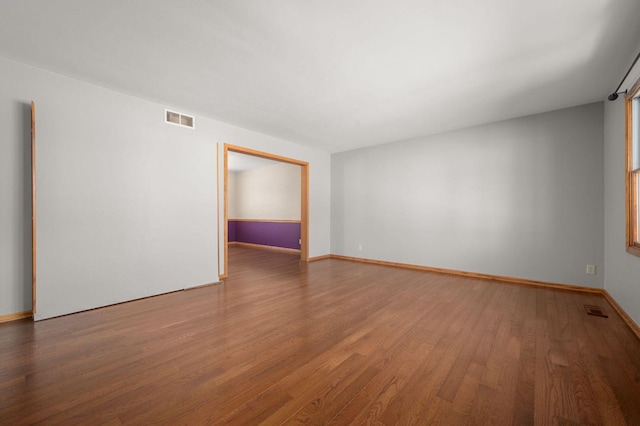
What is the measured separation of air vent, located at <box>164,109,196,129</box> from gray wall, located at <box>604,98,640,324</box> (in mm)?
5212

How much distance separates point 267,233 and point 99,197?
5095mm

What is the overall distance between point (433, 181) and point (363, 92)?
→ 98.0 inches

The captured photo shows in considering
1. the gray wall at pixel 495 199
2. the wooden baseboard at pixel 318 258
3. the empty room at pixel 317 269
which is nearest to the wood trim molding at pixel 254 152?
the empty room at pixel 317 269

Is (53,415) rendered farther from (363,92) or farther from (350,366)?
(363,92)

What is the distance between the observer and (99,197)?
294 cm

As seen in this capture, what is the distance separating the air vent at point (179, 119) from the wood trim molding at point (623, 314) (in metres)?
5.40

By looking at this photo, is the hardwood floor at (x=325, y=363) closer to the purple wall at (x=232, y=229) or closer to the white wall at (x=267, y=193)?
the white wall at (x=267, y=193)

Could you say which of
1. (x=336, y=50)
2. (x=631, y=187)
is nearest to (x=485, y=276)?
(x=631, y=187)

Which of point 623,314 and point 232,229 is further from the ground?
point 232,229

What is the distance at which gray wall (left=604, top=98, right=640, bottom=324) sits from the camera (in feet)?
8.02

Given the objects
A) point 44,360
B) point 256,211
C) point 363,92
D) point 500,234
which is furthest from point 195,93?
point 256,211

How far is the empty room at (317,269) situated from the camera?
158 centimetres

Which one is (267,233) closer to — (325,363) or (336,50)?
(336,50)

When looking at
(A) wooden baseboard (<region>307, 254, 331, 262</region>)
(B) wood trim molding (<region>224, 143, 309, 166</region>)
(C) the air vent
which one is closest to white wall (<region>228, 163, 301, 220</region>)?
(A) wooden baseboard (<region>307, 254, 331, 262</region>)
